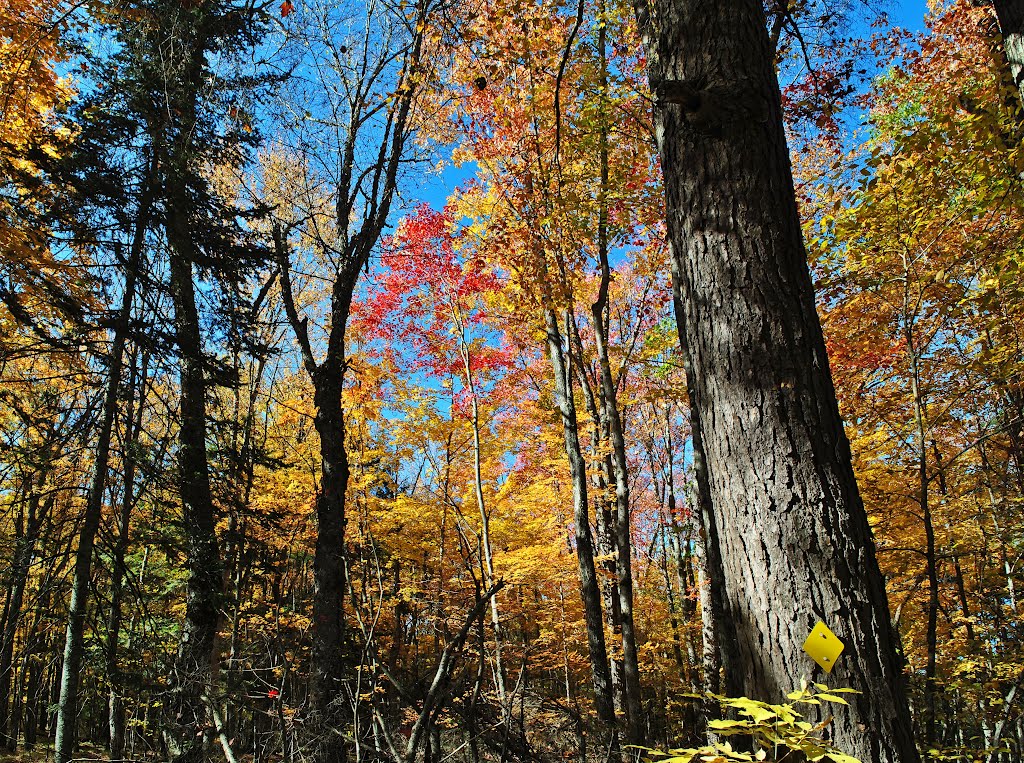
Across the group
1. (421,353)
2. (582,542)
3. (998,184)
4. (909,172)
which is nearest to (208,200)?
(582,542)

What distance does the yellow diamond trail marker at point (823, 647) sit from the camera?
1177mm

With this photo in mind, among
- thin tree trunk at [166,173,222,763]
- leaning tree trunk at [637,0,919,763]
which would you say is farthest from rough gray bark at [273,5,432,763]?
leaning tree trunk at [637,0,919,763]

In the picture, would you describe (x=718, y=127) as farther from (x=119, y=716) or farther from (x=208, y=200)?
(x=119, y=716)

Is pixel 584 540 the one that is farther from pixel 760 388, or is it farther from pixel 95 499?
pixel 760 388

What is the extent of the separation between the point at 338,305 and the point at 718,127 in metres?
5.10

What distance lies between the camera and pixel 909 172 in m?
4.64

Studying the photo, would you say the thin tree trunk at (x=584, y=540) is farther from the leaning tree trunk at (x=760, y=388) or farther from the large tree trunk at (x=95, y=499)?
the leaning tree trunk at (x=760, y=388)

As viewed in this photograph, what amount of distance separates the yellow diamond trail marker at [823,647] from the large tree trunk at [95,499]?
12.8 feet

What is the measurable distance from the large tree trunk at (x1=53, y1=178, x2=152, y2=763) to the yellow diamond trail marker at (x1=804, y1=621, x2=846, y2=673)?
3913 millimetres

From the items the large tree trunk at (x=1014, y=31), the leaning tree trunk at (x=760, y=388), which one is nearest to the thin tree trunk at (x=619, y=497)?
the large tree trunk at (x=1014, y=31)

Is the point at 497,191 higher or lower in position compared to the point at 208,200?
higher

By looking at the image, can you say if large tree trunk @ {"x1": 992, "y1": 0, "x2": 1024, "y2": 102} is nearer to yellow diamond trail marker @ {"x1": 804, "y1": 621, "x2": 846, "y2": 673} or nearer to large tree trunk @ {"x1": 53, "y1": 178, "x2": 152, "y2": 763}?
yellow diamond trail marker @ {"x1": 804, "y1": 621, "x2": 846, "y2": 673}

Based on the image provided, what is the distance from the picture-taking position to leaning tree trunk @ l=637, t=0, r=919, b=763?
141 cm

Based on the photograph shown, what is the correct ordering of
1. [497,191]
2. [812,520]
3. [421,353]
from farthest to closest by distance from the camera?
Result: [421,353] < [497,191] < [812,520]
